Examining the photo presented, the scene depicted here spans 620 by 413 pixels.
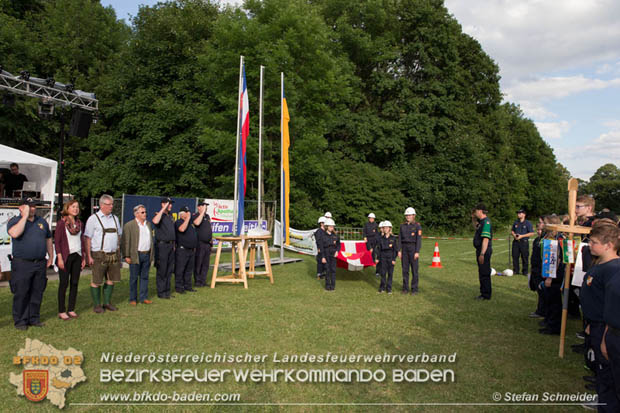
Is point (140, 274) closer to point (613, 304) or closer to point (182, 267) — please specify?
point (182, 267)

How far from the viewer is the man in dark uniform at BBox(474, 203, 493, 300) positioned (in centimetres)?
865

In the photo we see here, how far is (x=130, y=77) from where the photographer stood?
2578 cm

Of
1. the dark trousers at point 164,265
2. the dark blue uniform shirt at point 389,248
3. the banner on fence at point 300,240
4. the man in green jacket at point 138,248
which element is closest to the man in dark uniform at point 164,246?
the dark trousers at point 164,265

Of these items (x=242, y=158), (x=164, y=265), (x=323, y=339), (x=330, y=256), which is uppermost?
(x=242, y=158)

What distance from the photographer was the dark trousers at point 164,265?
8.44 m

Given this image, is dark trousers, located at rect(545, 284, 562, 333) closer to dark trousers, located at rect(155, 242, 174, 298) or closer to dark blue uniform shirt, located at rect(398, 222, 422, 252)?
dark blue uniform shirt, located at rect(398, 222, 422, 252)

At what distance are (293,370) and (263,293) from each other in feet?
15.1

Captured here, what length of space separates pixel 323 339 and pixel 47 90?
12.2 meters

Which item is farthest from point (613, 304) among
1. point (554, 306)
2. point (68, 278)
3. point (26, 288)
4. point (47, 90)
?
point (47, 90)

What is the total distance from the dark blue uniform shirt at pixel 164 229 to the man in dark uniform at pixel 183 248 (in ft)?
2.11

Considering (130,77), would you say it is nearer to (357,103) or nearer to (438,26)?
(357,103)

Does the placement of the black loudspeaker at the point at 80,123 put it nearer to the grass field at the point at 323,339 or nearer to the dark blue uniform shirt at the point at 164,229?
the grass field at the point at 323,339

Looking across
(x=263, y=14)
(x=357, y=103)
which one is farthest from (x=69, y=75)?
(x=357, y=103)

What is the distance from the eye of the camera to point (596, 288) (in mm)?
3664
